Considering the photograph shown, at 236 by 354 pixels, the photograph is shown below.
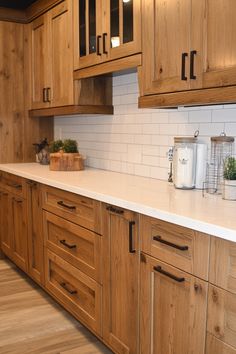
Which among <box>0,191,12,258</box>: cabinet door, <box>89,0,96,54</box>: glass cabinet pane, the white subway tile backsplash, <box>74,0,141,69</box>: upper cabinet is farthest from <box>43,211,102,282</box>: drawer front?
<box>89,0,96,54</box>: glass cabinet pane

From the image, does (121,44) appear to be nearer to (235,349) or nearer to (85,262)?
(85,262)

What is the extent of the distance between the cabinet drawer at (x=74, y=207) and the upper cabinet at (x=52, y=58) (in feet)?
2.68

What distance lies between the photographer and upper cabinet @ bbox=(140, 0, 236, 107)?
1.70 meters

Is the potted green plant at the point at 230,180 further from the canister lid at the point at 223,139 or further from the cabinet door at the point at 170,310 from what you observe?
the cabinet door at the point at 170,310

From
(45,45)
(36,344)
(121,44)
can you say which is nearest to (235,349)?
(36,344)

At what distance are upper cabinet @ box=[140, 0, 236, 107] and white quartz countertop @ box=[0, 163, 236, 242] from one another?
1.49 ft

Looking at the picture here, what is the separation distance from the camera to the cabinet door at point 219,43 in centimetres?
166

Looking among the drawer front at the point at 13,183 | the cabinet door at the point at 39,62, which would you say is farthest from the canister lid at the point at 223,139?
the cabinet door at the point at 39,62

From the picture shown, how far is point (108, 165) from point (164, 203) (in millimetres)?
1478

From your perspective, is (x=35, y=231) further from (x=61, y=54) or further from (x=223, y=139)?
(x=223, y=139)

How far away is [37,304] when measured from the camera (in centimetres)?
287

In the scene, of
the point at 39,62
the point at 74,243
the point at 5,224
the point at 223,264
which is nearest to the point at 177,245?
the point at 223,264

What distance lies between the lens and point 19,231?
3.37m

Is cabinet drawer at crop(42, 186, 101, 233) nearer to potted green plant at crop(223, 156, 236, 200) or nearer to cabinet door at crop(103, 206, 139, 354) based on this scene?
cabinet door at crop(103, 206, 139, 354)
